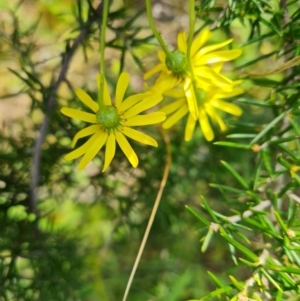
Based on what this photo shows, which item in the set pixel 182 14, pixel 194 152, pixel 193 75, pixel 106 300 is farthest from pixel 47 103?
pixel 182 14

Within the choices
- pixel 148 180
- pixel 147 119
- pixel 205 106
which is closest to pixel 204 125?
pixel 205 106

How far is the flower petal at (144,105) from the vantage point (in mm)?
541

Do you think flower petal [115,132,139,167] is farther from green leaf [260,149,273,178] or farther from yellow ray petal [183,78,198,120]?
green leaf [260,149,273,178]

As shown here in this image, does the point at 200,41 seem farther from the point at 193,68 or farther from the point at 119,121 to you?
the point at 119,121

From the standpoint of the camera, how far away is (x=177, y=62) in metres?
0.58

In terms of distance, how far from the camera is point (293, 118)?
0.65 metres

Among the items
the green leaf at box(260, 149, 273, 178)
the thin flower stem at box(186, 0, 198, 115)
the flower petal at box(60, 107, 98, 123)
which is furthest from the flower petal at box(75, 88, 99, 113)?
the green leaf at box(260, 149, 273, 178)

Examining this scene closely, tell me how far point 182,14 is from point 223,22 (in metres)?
0.70

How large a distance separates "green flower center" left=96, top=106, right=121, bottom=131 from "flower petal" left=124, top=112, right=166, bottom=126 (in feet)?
0.05

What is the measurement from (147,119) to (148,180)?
432 millimetres

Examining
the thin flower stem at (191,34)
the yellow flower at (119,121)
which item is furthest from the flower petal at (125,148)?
the thin flower stem at (191,34)

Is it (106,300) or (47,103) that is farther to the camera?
(106,300)

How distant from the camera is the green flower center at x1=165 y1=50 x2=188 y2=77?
0.57m

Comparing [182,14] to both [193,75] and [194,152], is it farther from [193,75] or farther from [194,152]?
[193,75]
